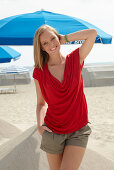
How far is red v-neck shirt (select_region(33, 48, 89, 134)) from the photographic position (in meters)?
2.07

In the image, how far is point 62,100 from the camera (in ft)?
6.80

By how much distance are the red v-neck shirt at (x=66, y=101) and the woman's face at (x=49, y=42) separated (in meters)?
0.17

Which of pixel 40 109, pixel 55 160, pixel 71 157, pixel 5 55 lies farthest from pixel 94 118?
pixel 71 157

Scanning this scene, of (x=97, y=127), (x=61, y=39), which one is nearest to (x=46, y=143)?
(x=61, y=39)

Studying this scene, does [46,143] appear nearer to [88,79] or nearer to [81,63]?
[81,63]

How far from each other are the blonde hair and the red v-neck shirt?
0.38ft

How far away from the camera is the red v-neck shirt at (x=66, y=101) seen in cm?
207

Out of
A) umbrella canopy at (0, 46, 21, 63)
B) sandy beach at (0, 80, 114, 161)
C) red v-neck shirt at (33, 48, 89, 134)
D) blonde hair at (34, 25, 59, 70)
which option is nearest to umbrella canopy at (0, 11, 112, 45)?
Answer: sandy beach at (0, 80, 114, 161)

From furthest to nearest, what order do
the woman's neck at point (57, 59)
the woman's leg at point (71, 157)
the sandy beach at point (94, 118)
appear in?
1. the sandy beach at point (94, 118)
2. the woman's neck at point (57, 59)
3. the woman's leg at point (71, 157)

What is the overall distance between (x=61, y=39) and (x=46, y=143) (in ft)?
2.65

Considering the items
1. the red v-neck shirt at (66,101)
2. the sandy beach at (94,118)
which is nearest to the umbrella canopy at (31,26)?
the sandy beach at (94,118)

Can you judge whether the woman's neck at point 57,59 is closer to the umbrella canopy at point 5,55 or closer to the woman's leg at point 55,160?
the woman's leg at point 55,160

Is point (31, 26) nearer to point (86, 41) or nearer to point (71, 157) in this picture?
point (86, 41)

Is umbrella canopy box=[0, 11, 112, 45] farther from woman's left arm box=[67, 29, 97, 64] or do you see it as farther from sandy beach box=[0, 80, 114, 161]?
woman's left arm box=[67, 29, 97, 64]
